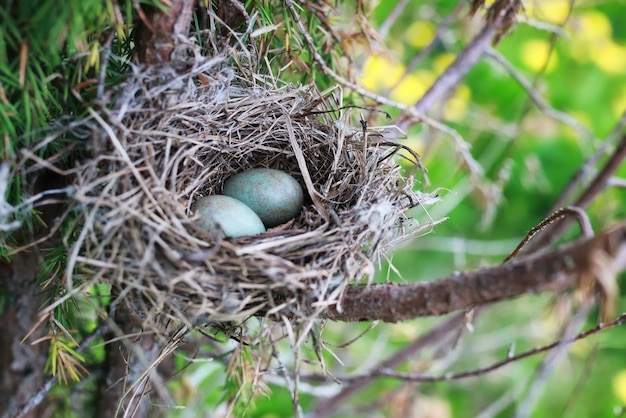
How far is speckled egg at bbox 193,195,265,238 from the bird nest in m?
0.02

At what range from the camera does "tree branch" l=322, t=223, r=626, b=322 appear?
39 centimetres

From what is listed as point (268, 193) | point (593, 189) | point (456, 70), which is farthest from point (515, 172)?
point (268, 193)

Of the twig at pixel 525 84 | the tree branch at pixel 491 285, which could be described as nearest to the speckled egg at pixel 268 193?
the tree branch at pixel 491 285

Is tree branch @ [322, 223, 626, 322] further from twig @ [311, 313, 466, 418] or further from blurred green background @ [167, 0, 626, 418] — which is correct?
blurred green background @ [167, 0, 626, 418]

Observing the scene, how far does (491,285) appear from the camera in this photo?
45 centimetres

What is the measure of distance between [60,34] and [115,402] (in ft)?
1.94

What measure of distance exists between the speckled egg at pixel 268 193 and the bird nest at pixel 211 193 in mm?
21

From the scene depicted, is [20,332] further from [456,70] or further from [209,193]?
[456,70]

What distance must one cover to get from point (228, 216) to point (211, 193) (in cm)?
12

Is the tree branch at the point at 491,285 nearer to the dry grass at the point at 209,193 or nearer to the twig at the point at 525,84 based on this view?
the dry grass at the point at 209,193

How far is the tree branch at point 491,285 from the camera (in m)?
0.39

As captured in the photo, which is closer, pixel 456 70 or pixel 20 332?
pixel 20 332

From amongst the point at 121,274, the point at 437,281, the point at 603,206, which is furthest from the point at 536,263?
the point at 603,206

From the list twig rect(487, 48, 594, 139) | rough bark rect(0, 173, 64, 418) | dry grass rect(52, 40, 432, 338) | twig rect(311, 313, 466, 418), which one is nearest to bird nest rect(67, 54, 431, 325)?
dry grass rect(52, 40, 432, 338)
